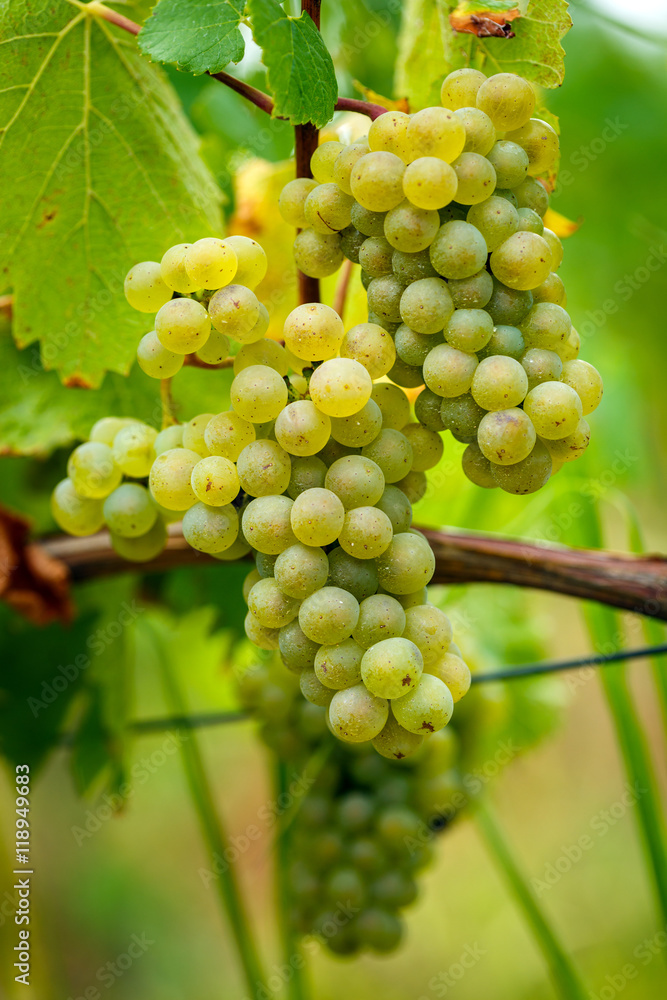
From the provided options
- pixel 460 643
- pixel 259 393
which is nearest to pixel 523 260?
pixel 259 393

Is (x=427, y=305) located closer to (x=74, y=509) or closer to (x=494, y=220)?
(x=494, y=220)

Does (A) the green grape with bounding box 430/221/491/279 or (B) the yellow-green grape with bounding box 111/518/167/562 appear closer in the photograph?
(A) the green grape with bounding box 430/221/491/279

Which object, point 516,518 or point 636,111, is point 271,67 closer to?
point 516,518

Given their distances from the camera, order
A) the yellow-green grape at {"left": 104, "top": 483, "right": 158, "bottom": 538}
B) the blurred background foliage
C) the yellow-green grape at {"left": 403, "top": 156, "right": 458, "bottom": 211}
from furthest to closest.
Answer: the blurred background foliage, the yellow-green grape at {"left": 104, "top": 483, "right": 158, "bottom": 538}, the yellow-green grape at {"left": 403, "top": 156, "right": 458, "bottom": 211}

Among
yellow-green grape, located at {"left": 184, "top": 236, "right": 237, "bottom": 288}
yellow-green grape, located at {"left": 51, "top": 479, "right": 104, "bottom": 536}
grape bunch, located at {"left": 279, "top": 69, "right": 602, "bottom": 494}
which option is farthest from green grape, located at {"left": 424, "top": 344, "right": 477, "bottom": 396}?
yellow-green grape, located at {"left": 51, "top": 479, "right": 104, "bottom": 536}

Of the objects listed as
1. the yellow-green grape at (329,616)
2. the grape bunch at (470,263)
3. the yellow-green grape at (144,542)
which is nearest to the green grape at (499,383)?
the grape bunch at (470,263)

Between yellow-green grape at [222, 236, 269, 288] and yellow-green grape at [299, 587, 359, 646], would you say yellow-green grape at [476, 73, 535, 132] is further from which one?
yellow-green grape at [299, 587, 359, 646]

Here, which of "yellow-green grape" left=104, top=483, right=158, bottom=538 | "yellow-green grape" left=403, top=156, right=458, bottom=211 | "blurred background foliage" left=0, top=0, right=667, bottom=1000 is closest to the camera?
"yellow-green grape" left=403, top=156, right=458, bottom=211
